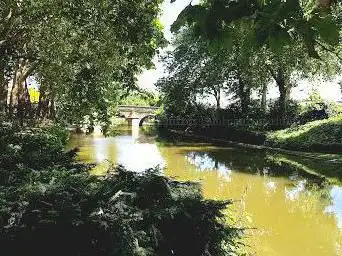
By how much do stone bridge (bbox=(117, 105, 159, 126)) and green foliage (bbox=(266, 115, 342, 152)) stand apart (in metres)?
50.1

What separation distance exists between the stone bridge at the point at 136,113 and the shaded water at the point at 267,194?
158 feet

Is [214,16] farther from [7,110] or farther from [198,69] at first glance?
[198,69]

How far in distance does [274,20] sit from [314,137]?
30760mm

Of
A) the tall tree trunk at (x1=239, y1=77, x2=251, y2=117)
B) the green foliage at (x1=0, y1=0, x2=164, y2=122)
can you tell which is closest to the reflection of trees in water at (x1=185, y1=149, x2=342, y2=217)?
the green foliage at (x1=0, y1=0, x2=164, y2=122)

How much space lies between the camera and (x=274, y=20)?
2484 millimetres

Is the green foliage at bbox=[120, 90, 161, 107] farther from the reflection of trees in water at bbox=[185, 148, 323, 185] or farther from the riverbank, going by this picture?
the riverbank

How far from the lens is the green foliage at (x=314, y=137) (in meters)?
30.4

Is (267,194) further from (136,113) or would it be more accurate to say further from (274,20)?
(136,113)

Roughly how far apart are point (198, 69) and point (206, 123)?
6.02 meters

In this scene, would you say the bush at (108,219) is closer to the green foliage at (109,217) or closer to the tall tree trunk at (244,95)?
the green foliage at (109,217)

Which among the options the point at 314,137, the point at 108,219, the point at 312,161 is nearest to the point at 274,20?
the point at 108,219

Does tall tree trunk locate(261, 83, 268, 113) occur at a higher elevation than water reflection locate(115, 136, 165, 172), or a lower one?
higher

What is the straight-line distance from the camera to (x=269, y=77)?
43.7 meters

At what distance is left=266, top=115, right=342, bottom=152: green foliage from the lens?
3035 cm
